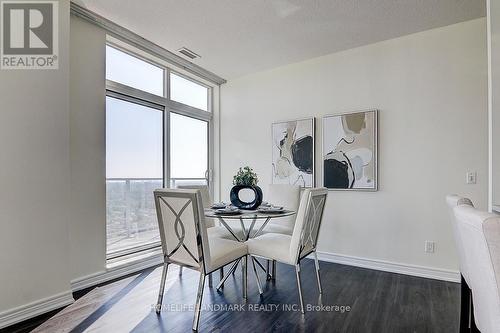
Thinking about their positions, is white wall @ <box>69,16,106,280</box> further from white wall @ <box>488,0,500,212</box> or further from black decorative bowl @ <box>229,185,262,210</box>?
white wall @ <box>488,0,500,212</box>

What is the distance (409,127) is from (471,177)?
801 millimetres

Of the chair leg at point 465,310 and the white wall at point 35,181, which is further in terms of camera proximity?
the white wall at point 35,181

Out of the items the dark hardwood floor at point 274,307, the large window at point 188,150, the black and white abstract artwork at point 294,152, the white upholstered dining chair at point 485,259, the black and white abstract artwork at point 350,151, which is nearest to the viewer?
the white upholstered dining chair at point 485,259

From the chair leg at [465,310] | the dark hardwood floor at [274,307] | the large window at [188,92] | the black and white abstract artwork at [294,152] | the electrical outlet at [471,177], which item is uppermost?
the large window at [188,92]

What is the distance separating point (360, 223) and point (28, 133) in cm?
359

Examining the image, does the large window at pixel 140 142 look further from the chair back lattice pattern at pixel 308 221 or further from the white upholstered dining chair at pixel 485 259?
the white upholstered dining chair at pixel 485 259

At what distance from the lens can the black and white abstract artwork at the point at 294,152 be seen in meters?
3.75

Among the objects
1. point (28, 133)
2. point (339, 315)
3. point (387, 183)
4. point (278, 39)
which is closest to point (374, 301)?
point (339, 315)

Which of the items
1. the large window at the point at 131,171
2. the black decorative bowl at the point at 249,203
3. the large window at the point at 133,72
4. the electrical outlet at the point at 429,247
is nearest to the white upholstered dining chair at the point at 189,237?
the black decorative bowl at the point at 249,203

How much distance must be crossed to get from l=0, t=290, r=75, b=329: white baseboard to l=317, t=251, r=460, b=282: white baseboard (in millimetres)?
2897

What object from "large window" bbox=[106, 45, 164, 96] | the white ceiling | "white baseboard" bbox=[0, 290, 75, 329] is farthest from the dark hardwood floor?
the white ceiling

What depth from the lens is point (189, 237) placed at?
2.03 meters

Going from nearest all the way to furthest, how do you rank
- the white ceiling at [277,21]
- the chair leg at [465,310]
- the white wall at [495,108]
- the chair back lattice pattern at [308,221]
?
1. the chair leg at [465,310]
2. the white wall at [495,108]
3. the chair back lattice pattern at [308,221]
4. the white ceiling at [277,21]

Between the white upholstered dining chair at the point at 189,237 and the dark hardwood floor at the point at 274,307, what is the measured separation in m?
0.25
